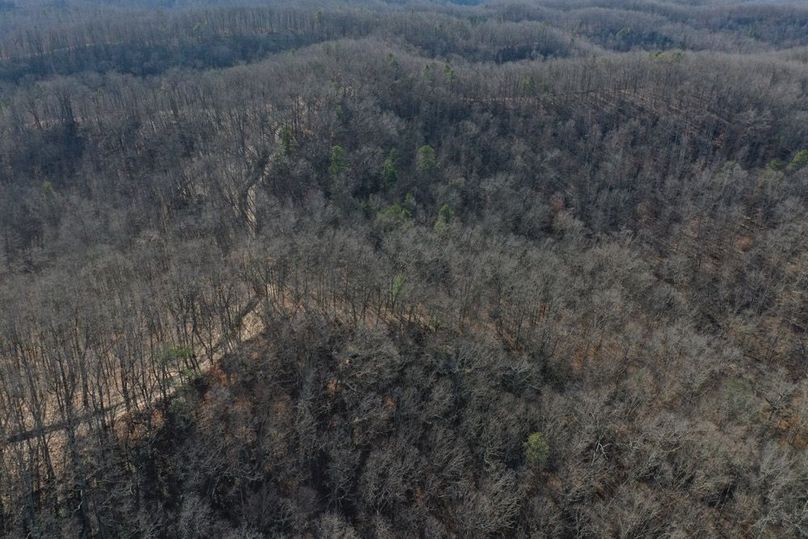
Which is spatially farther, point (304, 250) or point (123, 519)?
point (304, 250)

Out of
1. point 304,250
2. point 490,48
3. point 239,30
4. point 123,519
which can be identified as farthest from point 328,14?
point 123,519

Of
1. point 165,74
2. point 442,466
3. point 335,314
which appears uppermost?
point 165,74

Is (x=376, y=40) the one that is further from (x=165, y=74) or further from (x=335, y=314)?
(x=335, y=314)

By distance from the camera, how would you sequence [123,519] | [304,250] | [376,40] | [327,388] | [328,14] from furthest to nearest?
[328,14] < [376,40] < [304,250] < [327,388] < [123,519]

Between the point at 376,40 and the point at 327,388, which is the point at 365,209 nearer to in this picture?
the point at 327,388

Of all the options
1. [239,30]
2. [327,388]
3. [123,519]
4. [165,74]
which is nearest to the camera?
[123,519]

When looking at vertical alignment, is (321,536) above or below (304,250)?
below
